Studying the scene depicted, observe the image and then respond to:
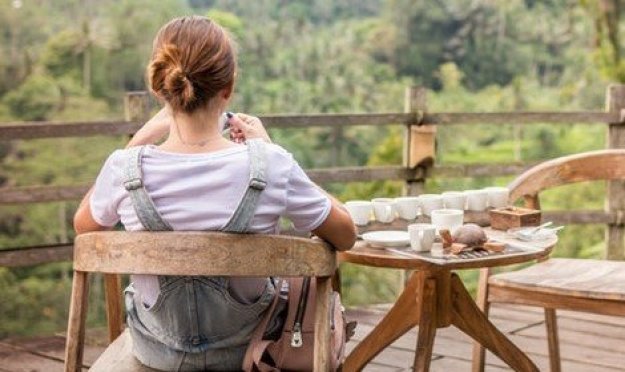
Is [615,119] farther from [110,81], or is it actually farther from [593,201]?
[110,81]

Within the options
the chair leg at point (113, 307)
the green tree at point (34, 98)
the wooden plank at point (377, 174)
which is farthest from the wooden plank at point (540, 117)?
the green tree at point (34, 98)

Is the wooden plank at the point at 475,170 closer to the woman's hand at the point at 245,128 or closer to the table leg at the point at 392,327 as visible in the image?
the table leg at the point at 392,327

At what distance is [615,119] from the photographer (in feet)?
18.4

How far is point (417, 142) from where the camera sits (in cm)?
510

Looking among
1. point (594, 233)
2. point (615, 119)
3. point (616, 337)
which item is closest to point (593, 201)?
point (594, 233)

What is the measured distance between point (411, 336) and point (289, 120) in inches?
42.7

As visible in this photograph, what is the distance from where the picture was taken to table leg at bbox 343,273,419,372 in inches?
112

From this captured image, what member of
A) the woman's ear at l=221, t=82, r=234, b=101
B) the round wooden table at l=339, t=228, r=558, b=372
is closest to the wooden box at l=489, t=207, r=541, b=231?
the round wooden table at l=339, t=228, r=558, b=372

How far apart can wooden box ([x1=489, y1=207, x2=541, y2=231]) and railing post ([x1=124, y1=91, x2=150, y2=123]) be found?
204 centimetres

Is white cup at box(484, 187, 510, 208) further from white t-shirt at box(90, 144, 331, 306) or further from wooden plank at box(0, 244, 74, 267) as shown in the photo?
wooden plank at box(0, 244, 74, 267)

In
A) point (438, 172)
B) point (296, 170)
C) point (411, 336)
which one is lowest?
point (411, 336)

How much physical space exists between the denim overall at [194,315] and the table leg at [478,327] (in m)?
0.87

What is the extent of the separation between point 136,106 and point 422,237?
7.36 ft

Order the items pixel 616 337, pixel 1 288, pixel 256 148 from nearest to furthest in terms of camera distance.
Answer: pixel 256 148, pixel 616 337, pixel 1 288
